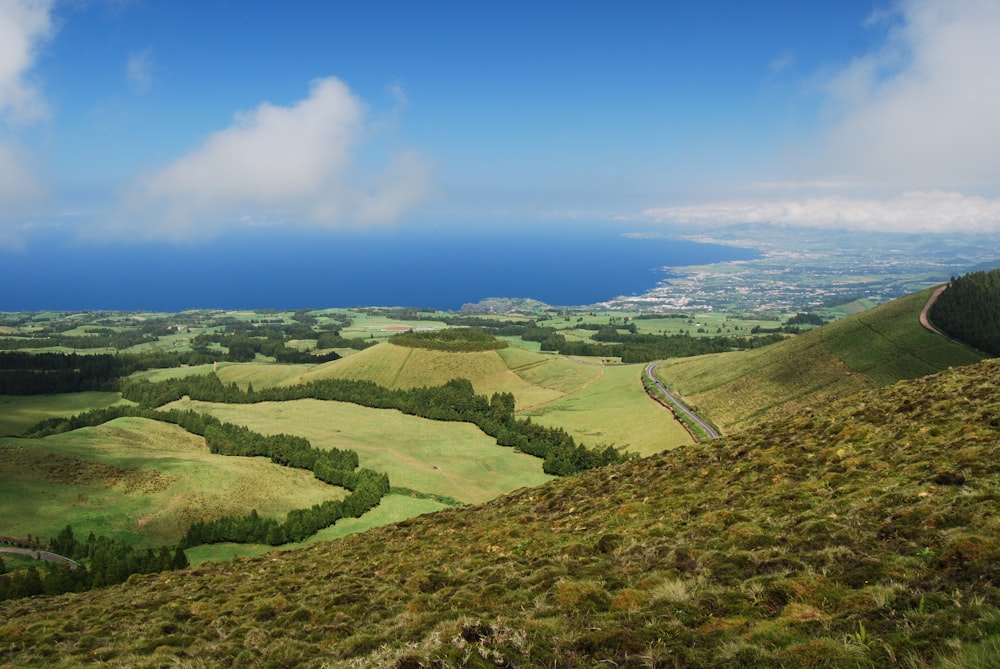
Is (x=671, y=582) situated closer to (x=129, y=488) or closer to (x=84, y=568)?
(x=84, y=568)

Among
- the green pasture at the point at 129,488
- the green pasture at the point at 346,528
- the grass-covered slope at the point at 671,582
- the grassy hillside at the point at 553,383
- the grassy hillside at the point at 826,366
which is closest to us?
the grass-covered slope at the point at 671,582

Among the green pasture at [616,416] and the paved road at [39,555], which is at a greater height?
the paved road at [39,555]

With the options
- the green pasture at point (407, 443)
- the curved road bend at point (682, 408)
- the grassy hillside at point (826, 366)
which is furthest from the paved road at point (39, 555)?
the grassy hillside at point (826, 366)

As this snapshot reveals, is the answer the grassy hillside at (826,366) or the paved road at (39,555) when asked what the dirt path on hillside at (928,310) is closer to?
the grassy hillside at (826,366)

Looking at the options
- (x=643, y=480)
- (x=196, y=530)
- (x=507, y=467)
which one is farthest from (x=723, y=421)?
(x=196, y=530)

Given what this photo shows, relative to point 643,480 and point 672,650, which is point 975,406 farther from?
point 672,650

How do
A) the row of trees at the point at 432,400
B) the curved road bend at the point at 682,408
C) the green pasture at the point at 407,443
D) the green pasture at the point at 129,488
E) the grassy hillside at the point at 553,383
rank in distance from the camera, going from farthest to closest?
the grassy hillside at the point at 553,383, the row of trees at the point at 432,400, the curved road bend at the point at 682,408, the green pasture at the point at 407,443, the green pasture at the point at 129,488

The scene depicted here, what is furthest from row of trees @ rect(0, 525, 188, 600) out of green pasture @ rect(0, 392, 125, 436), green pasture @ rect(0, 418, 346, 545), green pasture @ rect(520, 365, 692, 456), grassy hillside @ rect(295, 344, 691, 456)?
green pasture @ rect(0, 392, 125, 436)
